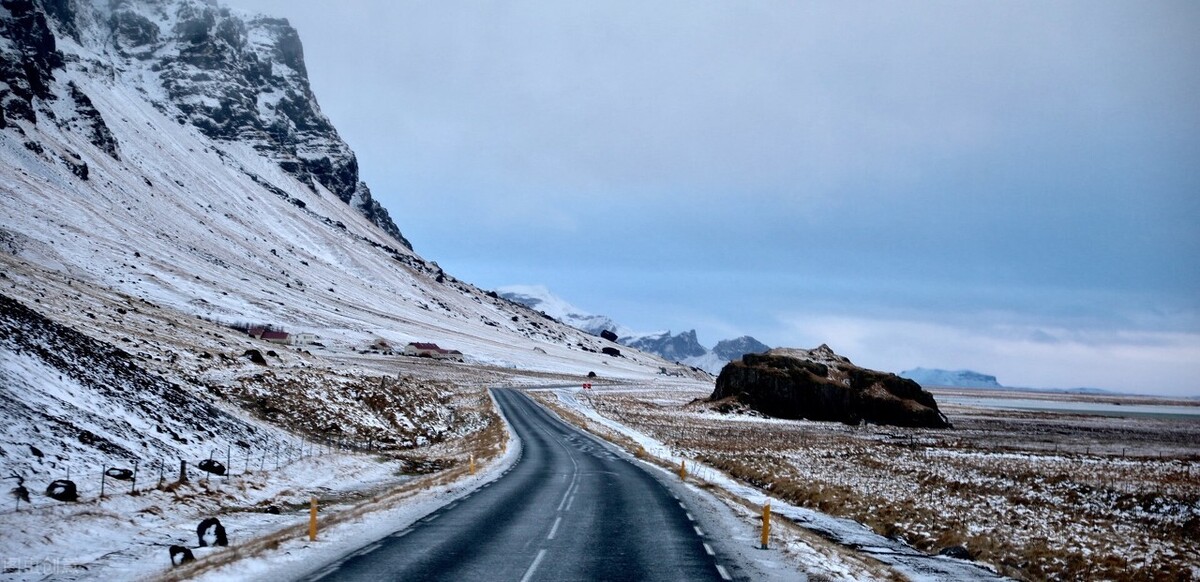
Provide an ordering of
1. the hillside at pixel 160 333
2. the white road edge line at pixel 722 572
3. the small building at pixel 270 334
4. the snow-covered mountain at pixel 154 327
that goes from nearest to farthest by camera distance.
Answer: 1. the white road edge line at pixel 722 572
2. the hillside at pixel 160 333
3. the snow-covered mountain at pixel 154 327
4. the small building at pixel 270 334

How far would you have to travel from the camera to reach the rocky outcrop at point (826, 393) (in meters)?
75.8

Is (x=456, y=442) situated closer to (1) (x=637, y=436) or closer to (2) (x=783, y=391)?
(1) (x=637, y=436)

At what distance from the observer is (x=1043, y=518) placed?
70.5ft

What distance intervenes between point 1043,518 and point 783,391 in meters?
59.6

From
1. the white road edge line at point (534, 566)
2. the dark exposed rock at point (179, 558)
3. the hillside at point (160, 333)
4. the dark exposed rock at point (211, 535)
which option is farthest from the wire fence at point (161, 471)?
the white road edge line at point (534, 566)

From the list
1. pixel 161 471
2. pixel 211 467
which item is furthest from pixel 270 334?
Answer: pixel 161 471

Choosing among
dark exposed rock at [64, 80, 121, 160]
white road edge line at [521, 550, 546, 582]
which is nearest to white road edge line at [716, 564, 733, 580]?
white road edge line at [521, 550, 546, 582]

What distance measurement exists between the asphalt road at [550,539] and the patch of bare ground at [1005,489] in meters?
7.34

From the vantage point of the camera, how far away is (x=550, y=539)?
16.5 m

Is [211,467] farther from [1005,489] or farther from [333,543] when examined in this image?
[1005,489]

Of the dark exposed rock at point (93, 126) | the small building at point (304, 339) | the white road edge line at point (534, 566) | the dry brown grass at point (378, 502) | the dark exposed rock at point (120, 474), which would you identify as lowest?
the dry brown grass at point (378, 502)

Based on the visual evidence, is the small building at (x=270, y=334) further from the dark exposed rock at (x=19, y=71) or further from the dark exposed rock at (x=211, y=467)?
the dark exposed rock at (x=211, y=467)

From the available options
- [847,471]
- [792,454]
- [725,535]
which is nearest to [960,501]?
[847,471]

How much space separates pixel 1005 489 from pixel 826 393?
52377 mm
